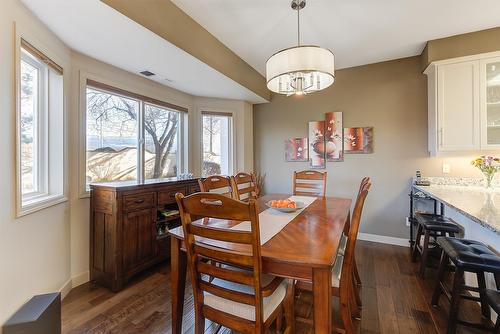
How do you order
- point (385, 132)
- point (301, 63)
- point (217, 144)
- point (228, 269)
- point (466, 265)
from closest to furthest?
point (228, 269), point (466, 265), point (301, 63), point (385, 132), point (217, 144)

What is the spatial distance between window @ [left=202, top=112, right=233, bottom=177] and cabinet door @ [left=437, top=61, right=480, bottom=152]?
2.96m

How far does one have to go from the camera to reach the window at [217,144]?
3.97m

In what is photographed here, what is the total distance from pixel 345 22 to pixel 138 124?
269 cm

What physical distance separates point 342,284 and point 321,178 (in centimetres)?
157

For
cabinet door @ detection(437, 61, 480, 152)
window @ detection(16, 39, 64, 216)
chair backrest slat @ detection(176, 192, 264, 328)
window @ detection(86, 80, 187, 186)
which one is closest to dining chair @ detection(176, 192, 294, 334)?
chair backrest slat @ detection(176, 192, 264, 328)

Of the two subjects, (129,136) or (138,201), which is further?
(129,136)

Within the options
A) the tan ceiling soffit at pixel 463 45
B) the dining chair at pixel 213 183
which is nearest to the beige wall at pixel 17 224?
the dining chair at pixel 213 183

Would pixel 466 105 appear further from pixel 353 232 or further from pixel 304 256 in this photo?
pixel 304 256

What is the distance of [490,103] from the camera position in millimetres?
2568

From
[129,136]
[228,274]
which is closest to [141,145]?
[129,136]

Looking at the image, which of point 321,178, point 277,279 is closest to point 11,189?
point 277,279

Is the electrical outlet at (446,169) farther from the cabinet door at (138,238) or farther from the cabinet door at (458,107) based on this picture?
the cabinet door at (138,238)

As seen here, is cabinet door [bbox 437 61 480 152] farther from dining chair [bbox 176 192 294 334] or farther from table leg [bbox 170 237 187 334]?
table leg [bbox 170 237 187 334]

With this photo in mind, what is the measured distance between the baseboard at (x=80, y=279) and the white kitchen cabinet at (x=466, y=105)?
417 cm
